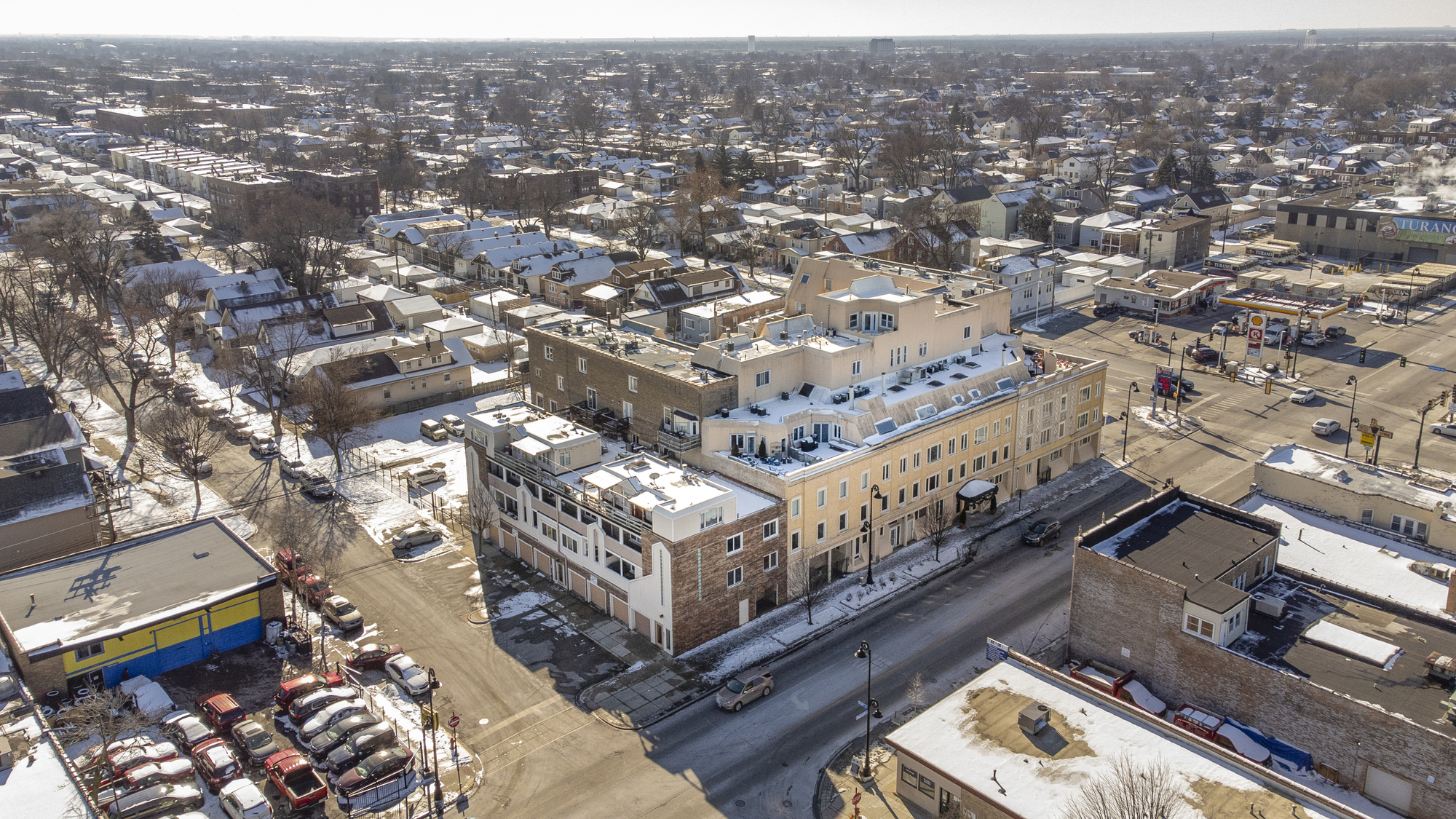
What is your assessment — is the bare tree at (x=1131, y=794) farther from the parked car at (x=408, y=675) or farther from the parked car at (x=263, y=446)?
the parked car at (x=263, y=446)

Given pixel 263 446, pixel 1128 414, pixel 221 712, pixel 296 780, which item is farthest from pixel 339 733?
pixel 1128 414

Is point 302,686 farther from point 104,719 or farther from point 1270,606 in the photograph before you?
point 1270,606

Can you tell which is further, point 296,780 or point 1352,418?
point 1352,418

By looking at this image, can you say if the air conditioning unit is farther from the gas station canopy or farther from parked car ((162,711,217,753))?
the gas station canopy

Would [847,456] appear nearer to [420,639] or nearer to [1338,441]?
[420,639]

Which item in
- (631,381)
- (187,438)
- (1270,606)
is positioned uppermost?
(631,381)

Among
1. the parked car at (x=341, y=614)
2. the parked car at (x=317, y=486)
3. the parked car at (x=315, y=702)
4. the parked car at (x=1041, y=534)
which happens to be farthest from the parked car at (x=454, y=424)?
the parked car at (x=1041, y=534)
